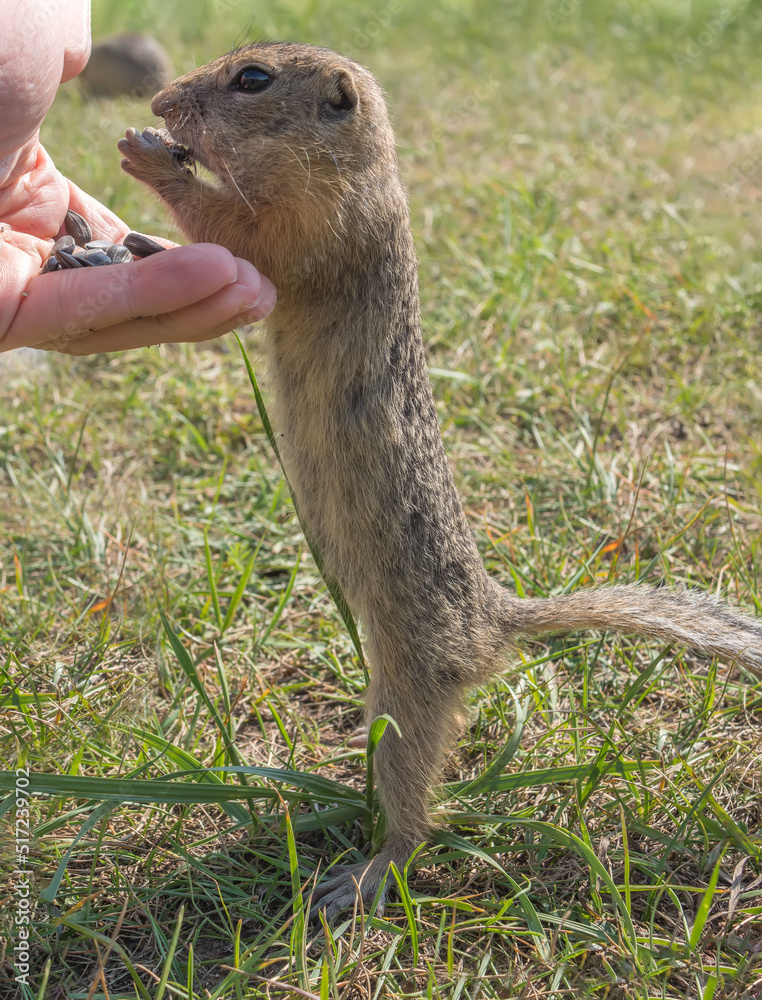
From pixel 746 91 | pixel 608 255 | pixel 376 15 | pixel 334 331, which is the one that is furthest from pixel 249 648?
pixel 376 15

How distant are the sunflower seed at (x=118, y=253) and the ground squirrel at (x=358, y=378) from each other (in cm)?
22

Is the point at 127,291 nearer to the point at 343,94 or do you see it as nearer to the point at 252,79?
the point at 252,79

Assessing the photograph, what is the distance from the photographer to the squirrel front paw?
2.89 metres

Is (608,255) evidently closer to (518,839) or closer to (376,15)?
(518,839)

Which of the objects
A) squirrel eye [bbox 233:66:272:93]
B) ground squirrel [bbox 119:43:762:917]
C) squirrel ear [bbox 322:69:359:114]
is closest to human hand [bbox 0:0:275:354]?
ground squirrel [bbox 119:43:762:917]

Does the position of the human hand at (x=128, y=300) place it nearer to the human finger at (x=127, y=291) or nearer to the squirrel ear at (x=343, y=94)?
the human finger at (x=127, y=291)

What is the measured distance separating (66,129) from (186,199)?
5.45 meters

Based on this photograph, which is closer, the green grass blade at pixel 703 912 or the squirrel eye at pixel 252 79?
the green grass blade at pixel 703 912

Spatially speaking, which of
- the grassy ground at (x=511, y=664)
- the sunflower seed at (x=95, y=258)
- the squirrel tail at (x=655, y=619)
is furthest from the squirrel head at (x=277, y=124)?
the squirrel tail at (x=655, y=619)

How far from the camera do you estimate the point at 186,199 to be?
2.93 m

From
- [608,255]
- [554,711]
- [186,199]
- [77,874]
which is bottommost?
[77,874]

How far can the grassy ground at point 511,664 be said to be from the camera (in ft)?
8.30

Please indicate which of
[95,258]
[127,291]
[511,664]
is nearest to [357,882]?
[511,664]

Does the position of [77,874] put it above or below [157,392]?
below
